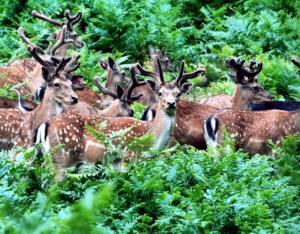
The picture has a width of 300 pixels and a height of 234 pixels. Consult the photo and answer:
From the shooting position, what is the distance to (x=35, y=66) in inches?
551

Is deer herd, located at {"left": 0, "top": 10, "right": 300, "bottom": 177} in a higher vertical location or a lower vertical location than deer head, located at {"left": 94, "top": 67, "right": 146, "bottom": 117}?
higher

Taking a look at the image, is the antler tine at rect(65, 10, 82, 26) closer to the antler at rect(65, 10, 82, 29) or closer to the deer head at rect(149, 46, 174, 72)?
the antler at rect(65, 10, 82, 29)

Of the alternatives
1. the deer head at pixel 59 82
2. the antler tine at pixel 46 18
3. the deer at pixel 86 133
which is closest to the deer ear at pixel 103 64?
the antler tine at pixel 46 18

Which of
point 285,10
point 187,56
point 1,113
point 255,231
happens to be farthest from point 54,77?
point 285,10

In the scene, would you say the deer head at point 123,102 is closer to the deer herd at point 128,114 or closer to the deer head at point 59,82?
the deer herd at point 128,114

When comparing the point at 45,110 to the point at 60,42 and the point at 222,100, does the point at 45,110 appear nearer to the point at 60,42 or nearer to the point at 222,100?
the point at 60,42

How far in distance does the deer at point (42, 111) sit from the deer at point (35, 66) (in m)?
1.79

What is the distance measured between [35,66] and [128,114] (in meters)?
2.28

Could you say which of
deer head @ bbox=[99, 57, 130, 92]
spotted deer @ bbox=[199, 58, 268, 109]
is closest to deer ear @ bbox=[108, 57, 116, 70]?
deer head @ bbox=[99, 57, 130, 92]

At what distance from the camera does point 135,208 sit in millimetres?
8195

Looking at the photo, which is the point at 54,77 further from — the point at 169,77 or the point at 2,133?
the point at 169,77

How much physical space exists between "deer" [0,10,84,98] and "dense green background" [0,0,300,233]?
0.35 m

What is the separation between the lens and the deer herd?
9.75m

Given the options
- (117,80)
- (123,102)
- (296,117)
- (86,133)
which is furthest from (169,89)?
(117,80)
